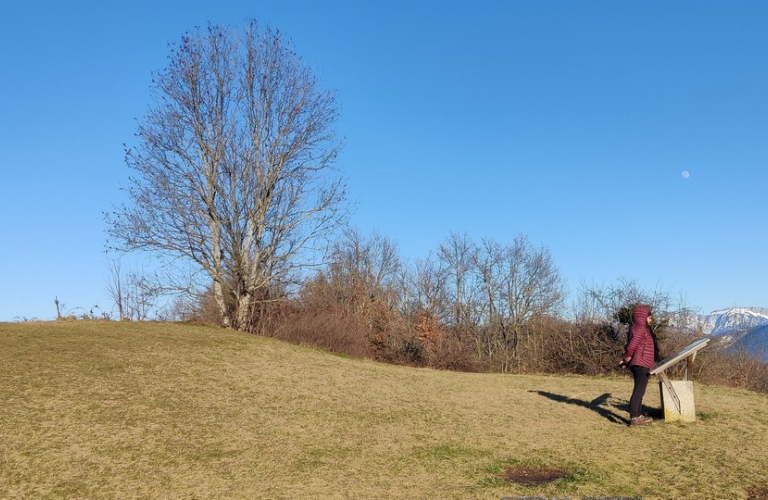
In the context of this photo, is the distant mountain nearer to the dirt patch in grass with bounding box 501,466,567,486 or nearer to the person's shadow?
the person's shadow

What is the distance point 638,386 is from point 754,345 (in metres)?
21.5

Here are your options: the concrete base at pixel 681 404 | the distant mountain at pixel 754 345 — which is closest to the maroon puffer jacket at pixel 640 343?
the concrete base at pixel 681 404

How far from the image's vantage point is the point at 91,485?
708cm

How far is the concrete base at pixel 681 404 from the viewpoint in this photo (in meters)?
10.2

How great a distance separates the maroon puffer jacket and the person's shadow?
1322mm

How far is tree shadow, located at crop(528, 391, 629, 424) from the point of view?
428 inches

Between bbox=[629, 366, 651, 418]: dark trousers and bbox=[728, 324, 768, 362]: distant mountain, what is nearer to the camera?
bbox=[629, 366, 651, 418]: dark trousers

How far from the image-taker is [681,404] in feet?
33.4

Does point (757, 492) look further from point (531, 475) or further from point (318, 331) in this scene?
point (318, 331)

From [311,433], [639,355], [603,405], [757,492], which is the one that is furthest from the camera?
[603,405]

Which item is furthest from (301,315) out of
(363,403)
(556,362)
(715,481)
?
(715,481)

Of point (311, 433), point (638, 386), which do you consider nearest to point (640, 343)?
point (638, 386)

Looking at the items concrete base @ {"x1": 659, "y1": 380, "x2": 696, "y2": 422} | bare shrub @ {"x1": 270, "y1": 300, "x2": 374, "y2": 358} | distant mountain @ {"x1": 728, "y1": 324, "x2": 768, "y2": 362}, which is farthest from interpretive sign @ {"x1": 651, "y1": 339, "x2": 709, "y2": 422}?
distant mountain @ {"x1": 728, "y1": 324, "x2": 768, "y2": 362}

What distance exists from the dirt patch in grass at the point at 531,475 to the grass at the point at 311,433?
11 centimetres
